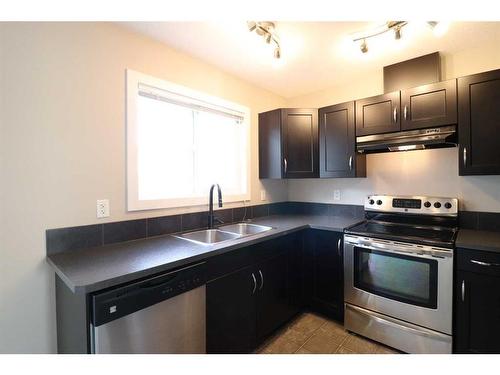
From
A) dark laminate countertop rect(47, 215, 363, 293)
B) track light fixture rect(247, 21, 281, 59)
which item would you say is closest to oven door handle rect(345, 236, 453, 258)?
dark laminate countertop rect(47, 215, 363, 293)

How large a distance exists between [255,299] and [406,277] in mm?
1139

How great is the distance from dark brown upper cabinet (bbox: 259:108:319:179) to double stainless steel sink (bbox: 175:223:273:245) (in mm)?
665

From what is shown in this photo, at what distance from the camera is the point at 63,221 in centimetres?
137

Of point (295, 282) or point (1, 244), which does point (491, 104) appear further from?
point (1, 244)

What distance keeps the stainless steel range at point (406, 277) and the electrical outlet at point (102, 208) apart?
1.84 meters

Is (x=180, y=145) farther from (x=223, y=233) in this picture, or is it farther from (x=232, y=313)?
(x=232, y=313)

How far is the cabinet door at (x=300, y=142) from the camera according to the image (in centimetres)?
253

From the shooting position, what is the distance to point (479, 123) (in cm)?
171

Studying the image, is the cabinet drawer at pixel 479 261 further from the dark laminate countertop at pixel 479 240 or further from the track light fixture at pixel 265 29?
the track light fixture at pixel 265 29

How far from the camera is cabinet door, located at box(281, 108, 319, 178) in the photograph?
2.53 m

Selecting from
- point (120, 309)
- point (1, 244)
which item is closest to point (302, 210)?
point (120, 309)

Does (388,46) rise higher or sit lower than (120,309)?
higher

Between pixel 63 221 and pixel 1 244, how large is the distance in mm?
265

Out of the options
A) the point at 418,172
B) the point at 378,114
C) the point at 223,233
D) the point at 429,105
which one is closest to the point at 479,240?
the point at 418,172
